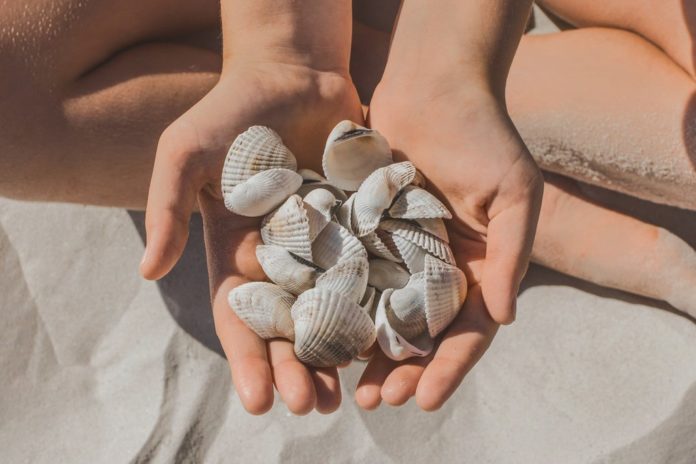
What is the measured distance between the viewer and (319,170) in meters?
1.67

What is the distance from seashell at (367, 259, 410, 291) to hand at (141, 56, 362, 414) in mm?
242

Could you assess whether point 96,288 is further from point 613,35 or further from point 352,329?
point 613,35

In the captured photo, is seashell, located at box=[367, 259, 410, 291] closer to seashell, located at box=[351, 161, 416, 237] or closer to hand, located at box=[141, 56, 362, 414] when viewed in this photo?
seashell, located at box=[351, 161, 416, 237]

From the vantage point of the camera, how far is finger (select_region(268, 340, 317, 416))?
1.25m

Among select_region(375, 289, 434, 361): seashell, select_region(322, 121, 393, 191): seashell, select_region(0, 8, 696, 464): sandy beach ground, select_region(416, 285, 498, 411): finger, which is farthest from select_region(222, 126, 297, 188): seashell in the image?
select_region(0, 8, 696, 464): sandy beach ground

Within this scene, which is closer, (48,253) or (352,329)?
(352,329)

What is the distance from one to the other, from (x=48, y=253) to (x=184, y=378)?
58cm

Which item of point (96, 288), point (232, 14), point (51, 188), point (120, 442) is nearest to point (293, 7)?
point (232, 14)

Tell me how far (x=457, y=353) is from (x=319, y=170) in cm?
58

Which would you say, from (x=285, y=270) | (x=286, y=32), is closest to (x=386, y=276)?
(x=285, y=270)

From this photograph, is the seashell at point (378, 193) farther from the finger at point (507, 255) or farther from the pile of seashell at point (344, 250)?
the finger at point (507, 255)

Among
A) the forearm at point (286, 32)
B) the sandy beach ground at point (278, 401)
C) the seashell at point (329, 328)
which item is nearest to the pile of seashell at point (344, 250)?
the seashell at point (329, 328)

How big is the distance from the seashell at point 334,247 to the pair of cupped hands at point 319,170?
13 centimetres

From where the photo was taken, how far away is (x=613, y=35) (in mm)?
1894
